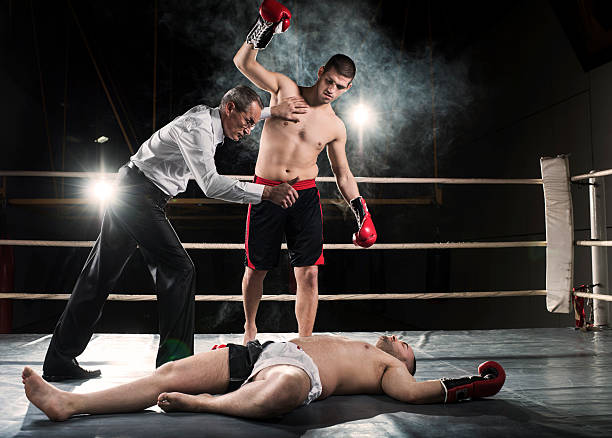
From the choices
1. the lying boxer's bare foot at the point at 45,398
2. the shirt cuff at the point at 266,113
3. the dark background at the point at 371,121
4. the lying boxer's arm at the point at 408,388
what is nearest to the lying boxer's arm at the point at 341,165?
the shirt cuff at the point at 266,113

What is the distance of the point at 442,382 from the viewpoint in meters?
1.21

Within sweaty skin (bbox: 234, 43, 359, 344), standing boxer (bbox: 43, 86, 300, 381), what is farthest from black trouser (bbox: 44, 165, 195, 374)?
sweaty skin (bbox: 234, 43, 359, 344)

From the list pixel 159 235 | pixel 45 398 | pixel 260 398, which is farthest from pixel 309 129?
pixel 45 398

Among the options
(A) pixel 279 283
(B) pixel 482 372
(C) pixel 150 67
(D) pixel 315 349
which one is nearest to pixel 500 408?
(B) pixel 482 372

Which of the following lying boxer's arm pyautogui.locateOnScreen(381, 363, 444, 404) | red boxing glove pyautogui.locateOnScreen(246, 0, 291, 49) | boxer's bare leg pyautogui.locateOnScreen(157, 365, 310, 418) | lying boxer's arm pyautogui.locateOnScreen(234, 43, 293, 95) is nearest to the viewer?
boxer's bare leg pyautogui.locateOnScreen(157, 365, 310, 418)

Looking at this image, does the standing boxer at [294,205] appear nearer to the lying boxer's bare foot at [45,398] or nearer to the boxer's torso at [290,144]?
the boxer's torso at [290,144]

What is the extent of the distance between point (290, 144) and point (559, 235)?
60.8 inches

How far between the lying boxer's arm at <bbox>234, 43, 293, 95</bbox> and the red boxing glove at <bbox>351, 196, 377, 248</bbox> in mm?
561

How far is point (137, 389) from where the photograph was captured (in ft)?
3.53

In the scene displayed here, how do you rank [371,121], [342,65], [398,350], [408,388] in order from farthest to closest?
[371,121]
[342,65]
[398,350]
[408,388]

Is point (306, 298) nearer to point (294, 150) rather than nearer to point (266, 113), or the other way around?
point (294, 150)

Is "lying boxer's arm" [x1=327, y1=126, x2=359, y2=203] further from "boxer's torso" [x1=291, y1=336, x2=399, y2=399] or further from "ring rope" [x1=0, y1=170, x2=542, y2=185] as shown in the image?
"boxer's torso" [x1=291, y1=336, x2=399, y2=399]

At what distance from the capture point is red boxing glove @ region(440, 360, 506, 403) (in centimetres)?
121

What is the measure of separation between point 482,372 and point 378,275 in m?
8.90
